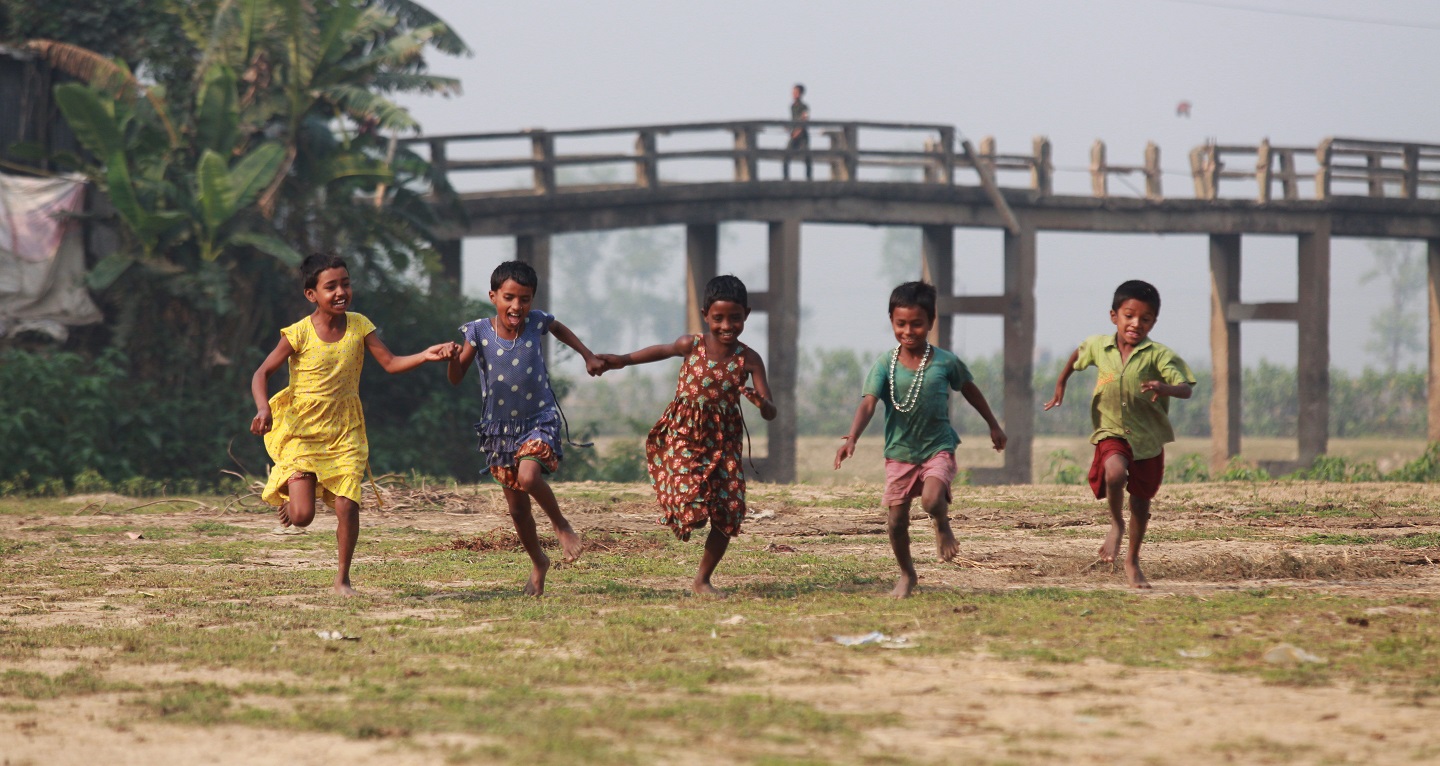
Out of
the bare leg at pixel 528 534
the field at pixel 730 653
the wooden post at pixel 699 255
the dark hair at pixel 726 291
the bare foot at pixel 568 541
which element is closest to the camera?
the field at pixel 730 653

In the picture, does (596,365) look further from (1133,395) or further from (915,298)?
(1133,395)

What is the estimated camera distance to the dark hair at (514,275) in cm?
682

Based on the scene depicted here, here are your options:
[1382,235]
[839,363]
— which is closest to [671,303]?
[839,363]

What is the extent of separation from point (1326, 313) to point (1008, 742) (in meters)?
19.5

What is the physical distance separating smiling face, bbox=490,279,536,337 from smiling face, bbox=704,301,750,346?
83 centimetres

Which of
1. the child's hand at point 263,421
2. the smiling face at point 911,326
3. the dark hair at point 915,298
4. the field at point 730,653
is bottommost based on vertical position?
the field at point 730,653

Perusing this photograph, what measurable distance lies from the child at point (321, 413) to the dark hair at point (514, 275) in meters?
0.52

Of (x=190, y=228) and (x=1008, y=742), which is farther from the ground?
(x=190, y=228)

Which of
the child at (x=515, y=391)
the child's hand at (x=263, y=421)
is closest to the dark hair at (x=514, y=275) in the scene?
the child at (x=515, y=391)

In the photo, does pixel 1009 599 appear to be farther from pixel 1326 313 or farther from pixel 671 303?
pixel 671 303

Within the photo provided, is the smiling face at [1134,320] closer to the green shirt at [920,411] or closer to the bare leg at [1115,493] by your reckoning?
the bare leg at [1115,493]

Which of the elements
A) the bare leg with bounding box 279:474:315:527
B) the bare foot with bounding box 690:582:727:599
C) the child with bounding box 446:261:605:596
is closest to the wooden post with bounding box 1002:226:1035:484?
the bare foot with bounding box 690:582:727:599

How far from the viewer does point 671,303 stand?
355ft

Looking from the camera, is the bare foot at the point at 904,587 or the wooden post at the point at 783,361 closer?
the bare foot at the point at 904,587
